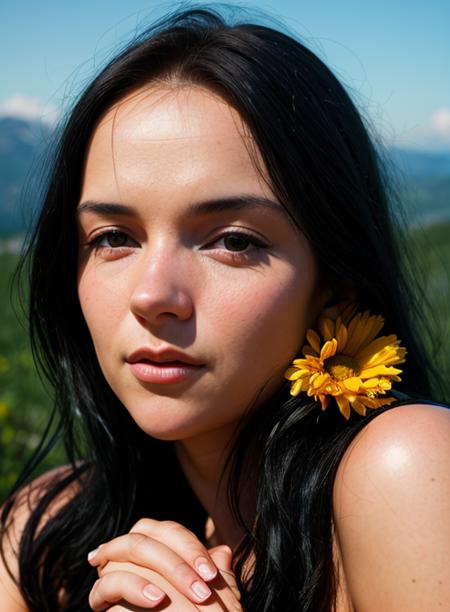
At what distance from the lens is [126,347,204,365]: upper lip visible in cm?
184

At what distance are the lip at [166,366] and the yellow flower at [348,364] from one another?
0.76 ft

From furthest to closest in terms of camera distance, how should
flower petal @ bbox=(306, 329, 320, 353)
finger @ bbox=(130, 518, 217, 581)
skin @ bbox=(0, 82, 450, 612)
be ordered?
flower petal @ bbox=(306, 329, 320, 353), finger @ bbox=(130, 518, 217, 581), skin @ bbox=(0, 82, 450, 612)

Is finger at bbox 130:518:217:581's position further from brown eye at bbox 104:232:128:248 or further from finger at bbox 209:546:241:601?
brown eye at bbox 104:232:128:248

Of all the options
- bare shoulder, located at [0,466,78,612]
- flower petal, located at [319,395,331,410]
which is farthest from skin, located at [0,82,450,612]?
bare shoulder, located at [0,466,78,612]

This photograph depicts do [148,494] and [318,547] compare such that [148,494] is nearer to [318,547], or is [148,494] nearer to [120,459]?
[120,459]

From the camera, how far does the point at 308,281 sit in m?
1.95

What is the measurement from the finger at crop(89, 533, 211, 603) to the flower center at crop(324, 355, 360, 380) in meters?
0.54

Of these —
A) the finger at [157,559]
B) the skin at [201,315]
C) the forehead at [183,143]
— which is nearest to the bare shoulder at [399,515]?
the skin at [201,315]

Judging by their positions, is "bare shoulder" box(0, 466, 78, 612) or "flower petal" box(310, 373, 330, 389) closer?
"flower petal" box(310, 373, 330, 389)

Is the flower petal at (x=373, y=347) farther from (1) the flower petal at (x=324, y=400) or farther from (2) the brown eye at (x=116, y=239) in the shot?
(2) the brown eye at (x=116, y=239)

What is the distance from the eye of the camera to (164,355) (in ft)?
6.08

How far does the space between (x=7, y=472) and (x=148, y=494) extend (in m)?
1.50

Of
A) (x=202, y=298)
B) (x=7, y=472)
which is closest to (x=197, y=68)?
(x=202, y=298)

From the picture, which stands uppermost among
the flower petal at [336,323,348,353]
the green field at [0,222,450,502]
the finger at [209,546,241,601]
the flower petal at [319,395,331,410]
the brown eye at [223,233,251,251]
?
the brown eye at [223,233,251,251]
